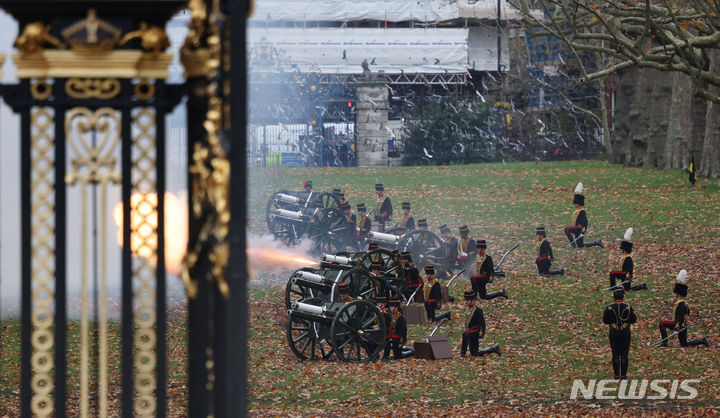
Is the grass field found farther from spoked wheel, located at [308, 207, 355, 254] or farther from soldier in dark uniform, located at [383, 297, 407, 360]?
spoked wheel, located at [308, 207, 355, 254]

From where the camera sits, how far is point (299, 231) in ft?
81.6

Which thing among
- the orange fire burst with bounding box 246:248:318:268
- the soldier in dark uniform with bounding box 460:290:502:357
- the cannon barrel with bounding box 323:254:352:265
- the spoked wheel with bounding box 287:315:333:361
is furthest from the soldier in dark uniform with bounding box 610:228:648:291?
the orange fire burst with bounding box 246:248:318:268

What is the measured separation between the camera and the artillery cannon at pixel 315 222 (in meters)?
24.4

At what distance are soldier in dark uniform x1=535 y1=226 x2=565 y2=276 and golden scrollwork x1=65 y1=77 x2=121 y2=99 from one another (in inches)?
730

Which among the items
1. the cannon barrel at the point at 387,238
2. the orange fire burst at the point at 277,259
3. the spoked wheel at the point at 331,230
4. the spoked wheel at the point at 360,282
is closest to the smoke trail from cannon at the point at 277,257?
the orange fire burst at the point at 277,259

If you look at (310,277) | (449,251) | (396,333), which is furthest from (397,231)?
(396,333)

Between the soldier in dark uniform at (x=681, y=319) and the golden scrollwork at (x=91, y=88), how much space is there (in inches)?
502

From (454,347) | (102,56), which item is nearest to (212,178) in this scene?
(102,56)

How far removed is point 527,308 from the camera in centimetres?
2066

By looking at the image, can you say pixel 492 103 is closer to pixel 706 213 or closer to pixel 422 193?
pixel 422 193

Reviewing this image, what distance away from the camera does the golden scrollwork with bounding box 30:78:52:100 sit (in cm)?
475

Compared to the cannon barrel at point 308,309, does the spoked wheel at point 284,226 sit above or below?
above

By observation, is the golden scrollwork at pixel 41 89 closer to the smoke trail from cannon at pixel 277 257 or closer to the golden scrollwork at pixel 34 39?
the golden scrollwork at pixel 34 39

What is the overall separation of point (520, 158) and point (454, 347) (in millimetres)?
28274
